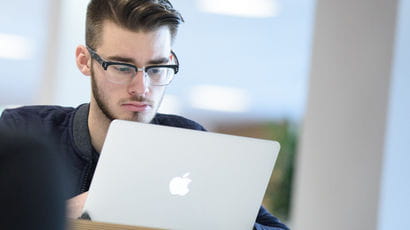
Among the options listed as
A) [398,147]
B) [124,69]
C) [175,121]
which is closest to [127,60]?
[124,69]

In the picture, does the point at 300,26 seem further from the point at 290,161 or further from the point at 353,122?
the point at 353,122

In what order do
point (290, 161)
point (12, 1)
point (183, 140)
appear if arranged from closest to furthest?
point (183, 140)
point (12, 1)
point (290, 161)

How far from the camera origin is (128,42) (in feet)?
8.25

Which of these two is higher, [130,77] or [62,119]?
[130,77]

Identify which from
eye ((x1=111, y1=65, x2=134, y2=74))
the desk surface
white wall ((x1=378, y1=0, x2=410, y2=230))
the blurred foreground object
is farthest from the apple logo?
white wall ((x1=378, y1=0, x2=410, y2=230))

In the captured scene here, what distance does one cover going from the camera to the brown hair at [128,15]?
2.51 metres

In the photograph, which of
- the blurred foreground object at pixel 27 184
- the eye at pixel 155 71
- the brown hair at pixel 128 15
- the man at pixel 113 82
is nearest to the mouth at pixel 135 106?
the man at pixel 113 82

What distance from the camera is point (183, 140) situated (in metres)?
1.94

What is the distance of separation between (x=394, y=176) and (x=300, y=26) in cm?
607

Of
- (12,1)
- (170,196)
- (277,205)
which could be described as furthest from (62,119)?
(277,205)

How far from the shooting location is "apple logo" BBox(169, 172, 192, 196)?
195 cm

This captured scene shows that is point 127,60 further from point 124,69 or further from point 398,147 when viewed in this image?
point 398,147

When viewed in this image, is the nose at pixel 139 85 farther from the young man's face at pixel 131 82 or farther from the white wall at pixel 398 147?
the white wall at pixel 398 147

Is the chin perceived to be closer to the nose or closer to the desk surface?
the nose
